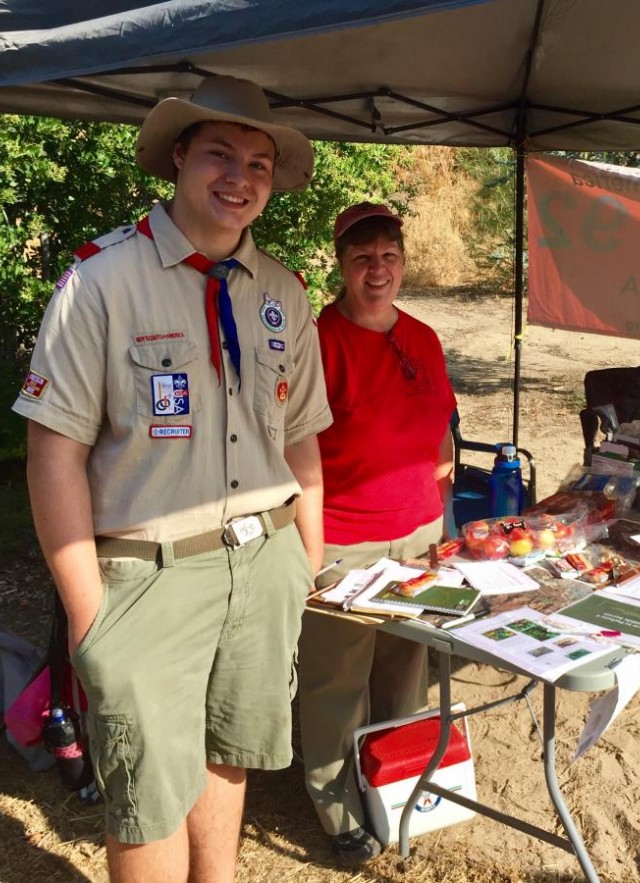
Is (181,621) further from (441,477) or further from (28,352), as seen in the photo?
(28,352)

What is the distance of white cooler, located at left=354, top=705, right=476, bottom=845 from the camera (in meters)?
2.72

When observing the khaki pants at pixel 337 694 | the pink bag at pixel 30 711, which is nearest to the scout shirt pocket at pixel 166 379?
the khaki pants at pixel 337 694

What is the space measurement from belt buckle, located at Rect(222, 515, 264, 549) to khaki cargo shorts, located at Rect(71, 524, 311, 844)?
0.02m

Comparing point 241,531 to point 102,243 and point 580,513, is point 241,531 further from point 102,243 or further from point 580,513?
point 580,513

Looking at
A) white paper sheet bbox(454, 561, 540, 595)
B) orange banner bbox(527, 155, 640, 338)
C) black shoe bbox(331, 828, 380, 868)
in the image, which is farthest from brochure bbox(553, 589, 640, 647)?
orange banner bbox(527, 155, 640, 338)

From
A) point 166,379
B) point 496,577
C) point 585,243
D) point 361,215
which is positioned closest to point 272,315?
point 166,379

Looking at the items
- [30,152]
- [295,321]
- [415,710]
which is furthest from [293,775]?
[30,152]

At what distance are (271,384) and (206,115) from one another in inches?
24.4

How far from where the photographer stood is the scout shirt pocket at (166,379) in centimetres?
180

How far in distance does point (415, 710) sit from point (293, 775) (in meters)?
0.57

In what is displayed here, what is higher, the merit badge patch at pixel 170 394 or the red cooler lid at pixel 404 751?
the merit badge patch at pixel 170 394

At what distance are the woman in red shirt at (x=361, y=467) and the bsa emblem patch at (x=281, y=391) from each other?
1.60 feet

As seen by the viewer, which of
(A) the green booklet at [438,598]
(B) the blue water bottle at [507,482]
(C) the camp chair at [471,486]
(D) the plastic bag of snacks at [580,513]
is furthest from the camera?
(C) the camp chair at [471,486]

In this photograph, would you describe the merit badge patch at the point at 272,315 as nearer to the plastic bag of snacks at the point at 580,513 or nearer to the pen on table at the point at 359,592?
the pen on table at the point at 359,592
